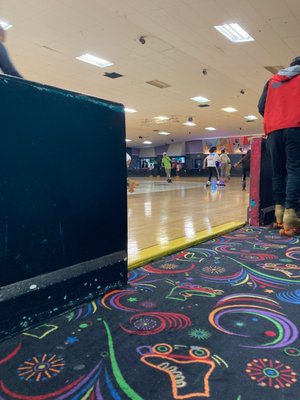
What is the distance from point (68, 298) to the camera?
3.67 feet

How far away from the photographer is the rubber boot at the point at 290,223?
Result: 7.61 feet

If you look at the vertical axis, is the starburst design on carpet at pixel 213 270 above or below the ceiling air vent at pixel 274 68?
below

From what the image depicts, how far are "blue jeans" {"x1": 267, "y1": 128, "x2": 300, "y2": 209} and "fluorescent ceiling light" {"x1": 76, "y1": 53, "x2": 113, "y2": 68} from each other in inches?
240

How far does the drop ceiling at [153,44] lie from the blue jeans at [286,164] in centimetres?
358

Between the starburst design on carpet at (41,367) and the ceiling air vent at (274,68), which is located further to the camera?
the ceiling air vent at (274,68)

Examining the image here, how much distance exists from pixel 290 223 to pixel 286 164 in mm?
450

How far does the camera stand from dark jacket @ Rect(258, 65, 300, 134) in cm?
227

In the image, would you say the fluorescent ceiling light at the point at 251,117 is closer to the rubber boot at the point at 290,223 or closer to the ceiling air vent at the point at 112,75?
the ceiling air vent at the point at 112,75

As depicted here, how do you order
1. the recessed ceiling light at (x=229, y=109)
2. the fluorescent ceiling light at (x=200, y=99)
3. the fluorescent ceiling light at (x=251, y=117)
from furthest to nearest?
1. the fluorescent ceiling light at (x=251, y=117)
2. the recessed ceiling light at (x=229, y=109)
3. the fluorescent ceiling light at (x=200, y=99)

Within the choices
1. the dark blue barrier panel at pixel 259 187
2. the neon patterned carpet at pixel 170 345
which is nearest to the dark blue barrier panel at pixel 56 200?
the neon patterned carpet at pixel 170 345

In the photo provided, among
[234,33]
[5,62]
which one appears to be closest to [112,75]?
[234,33]

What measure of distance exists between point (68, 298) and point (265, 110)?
2.13 meters

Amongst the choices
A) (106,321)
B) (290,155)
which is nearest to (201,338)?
(106,321)

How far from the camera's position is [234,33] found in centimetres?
613
